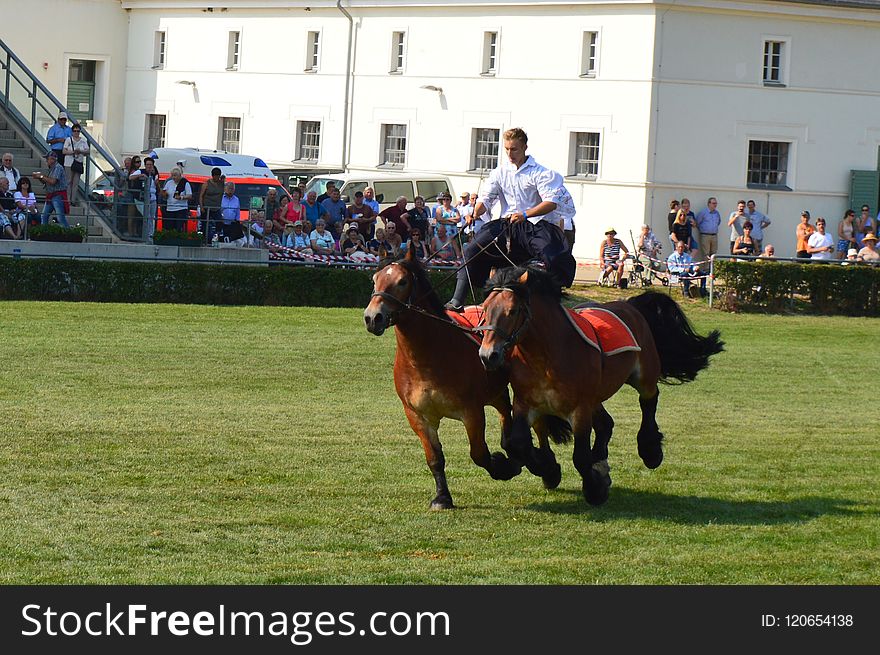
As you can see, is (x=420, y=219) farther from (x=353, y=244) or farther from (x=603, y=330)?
(x=603, y=330)

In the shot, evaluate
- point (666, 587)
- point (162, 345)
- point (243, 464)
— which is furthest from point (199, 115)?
point (666, 587)

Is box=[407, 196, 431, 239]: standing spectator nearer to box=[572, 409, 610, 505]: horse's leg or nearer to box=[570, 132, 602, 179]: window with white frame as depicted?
box=[570, 132, 602, 179]: window with white frame

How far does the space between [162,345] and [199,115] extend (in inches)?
1238

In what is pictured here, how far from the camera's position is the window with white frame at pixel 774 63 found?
4150cm

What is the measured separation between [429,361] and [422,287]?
52 cm

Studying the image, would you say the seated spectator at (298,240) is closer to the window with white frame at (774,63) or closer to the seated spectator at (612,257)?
the seated spectator at (612,257)

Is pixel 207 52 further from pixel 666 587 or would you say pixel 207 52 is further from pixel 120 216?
pixel 666 587

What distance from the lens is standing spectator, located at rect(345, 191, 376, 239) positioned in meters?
30.2

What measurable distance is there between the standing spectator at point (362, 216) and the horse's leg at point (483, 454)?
1939cm

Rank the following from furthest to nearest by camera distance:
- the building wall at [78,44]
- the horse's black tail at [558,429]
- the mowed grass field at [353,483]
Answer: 1. the building wall at [78,44]
2. the horse's black tail at [558,429]
3. the mowed grass field at [353,483]

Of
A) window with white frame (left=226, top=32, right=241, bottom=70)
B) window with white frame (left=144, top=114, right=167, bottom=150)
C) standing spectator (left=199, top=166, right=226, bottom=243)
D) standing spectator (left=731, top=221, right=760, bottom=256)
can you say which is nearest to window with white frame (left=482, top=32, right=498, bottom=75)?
window with white frame (left=226, top=32, right=241, bottom=70)

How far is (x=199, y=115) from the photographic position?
167 feet

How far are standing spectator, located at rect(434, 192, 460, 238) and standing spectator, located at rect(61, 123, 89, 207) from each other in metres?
7.23

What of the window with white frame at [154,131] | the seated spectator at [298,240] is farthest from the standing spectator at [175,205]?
the window with white frame at [154,131]
